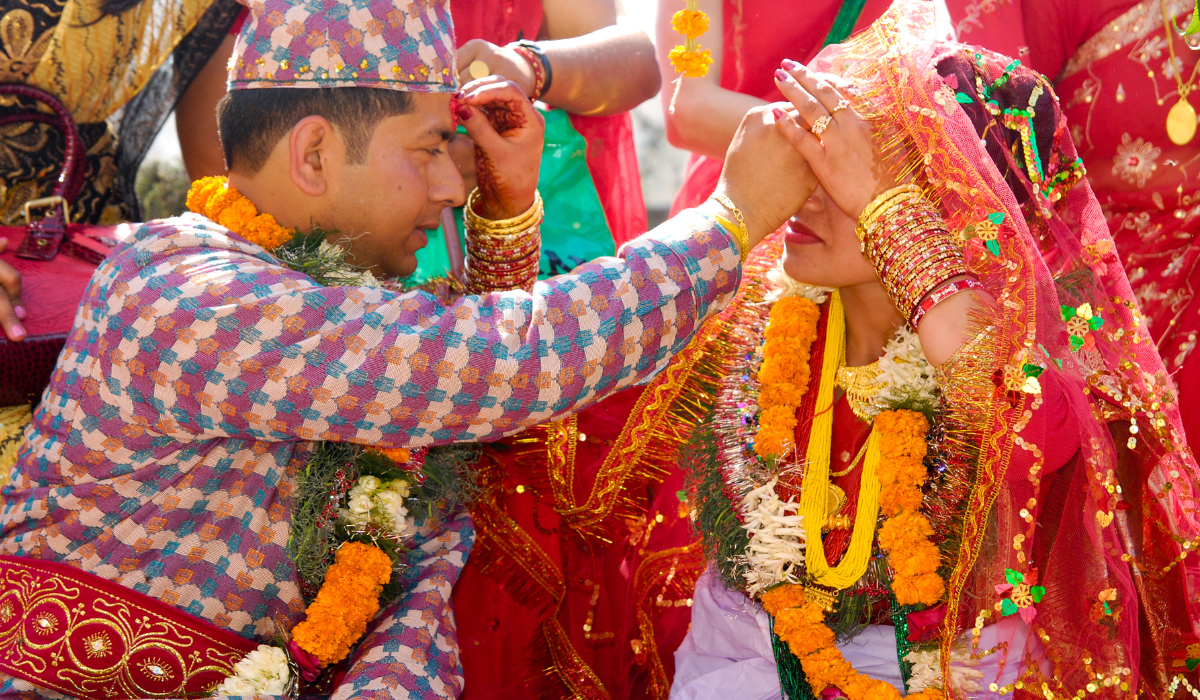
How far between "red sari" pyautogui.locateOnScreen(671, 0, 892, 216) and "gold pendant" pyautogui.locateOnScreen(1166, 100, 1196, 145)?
86 centimetres

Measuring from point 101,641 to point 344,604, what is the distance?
0.47 meters

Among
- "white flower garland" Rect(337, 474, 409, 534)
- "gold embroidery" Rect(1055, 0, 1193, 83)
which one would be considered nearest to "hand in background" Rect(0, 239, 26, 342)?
"white flower garland" Rect(337, 474, 409, 534)

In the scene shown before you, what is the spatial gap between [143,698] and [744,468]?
1.37m

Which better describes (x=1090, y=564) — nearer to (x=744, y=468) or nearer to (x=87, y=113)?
(x=744, y=468)

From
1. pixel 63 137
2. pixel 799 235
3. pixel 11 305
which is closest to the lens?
pixel 799 235

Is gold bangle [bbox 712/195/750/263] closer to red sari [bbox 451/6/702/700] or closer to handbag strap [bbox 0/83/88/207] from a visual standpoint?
red sari [bbox 451/6/702/700]

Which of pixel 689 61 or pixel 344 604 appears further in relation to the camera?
pixel 689 61

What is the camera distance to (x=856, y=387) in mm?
2152

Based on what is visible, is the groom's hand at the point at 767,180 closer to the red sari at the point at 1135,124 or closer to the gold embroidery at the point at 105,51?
the red sari at the point at 1135,124

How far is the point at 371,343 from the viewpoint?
5.65 ft

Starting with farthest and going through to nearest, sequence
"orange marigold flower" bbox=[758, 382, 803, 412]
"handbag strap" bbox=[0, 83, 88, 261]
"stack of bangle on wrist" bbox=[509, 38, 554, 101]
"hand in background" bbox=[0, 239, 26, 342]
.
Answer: "handbag strap" bbox=[0, 83, 88, 261] < "stack of bangle on wrist" bbox=[509, 38, 554, 101] < "hand in background" bbox=[0, 239, 26, 342] < "orange marigold flower" bbox=[758, 382, 803, 412]

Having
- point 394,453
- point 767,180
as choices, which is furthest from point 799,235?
point 394,453

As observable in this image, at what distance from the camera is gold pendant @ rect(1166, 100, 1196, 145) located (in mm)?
2543

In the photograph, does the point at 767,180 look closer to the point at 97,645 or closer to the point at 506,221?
the point at 506,221
